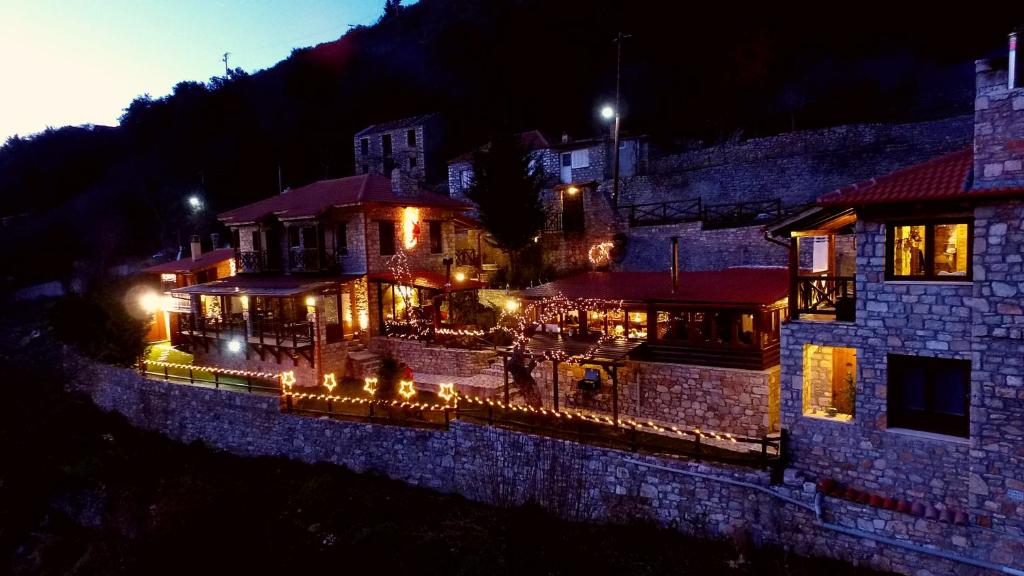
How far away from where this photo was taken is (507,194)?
25.9 meters

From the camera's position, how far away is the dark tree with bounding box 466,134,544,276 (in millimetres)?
25906

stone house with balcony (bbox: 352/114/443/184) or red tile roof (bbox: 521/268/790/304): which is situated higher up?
stone house with balcony (bbox: 352/114/443/184)

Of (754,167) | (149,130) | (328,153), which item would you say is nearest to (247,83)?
(149,130)

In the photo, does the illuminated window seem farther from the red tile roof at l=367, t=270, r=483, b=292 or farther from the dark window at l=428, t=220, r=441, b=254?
the dark window at l=428, t=220, r=441, b=254

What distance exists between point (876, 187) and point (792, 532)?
Result: 672 cm

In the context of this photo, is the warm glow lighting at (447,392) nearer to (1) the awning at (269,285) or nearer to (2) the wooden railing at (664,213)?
(1) the awning at (269,285)

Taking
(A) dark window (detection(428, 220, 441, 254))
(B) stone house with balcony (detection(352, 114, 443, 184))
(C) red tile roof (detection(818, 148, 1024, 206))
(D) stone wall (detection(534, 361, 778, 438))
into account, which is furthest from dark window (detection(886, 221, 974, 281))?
(B) stone house with balcony (detection(352, 114, 443, 184))

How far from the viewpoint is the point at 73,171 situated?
198 feet

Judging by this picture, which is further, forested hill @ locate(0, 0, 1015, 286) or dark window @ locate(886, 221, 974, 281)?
forested hill @ locate(0, 0, 1015, 286)

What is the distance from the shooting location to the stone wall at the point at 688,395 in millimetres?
14719

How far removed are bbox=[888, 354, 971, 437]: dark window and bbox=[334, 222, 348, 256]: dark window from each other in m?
19.5

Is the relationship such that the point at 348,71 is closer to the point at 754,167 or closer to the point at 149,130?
the point at 149,130

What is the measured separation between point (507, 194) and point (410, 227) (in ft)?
15.2

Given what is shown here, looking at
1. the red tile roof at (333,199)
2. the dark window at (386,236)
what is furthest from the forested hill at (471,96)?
the dark window at (386,236)
